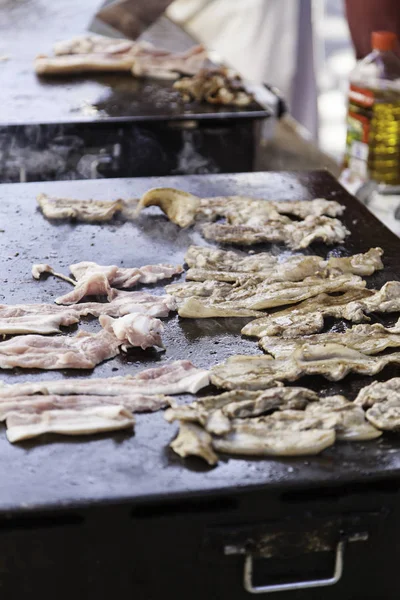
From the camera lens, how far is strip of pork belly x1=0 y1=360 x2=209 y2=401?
1.95 m

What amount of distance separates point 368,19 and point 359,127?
67.2 inches

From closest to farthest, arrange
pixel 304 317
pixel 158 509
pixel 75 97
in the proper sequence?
pixel 158 509
pixel 304 317
pixel 75 97

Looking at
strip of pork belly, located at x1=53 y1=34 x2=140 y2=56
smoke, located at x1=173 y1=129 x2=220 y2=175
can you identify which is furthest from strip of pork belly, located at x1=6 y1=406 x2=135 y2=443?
strip of pork belly, located at x1=53 y1=34 x2=140 y2=56

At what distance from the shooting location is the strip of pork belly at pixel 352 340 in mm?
2162

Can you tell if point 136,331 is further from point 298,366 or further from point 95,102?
point 95,102

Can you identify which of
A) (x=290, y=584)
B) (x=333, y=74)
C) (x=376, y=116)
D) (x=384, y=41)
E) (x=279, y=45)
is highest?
(x=384, y=41)

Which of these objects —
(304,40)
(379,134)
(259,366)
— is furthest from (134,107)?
(304,40)

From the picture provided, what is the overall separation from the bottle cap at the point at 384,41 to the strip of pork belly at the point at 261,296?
1.70 metres

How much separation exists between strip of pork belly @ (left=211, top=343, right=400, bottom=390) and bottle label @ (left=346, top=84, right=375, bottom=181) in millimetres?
2068

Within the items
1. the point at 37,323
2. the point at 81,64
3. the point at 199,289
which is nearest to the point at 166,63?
the point at 81,64

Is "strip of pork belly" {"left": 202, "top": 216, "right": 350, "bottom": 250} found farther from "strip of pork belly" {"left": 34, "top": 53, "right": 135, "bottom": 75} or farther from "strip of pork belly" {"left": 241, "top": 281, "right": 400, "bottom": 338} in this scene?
"strip of pork belly" {"left": 34, "top": 53, "right": 135, "bottom": 75}

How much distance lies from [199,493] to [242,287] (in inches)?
38.7

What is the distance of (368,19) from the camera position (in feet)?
17.6

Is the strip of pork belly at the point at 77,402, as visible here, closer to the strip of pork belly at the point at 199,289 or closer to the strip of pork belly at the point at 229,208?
the strip of pork belly at the point at 199,289
